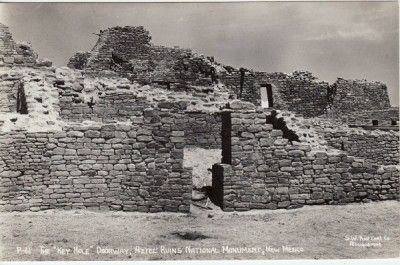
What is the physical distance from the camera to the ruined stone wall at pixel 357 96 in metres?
26.5

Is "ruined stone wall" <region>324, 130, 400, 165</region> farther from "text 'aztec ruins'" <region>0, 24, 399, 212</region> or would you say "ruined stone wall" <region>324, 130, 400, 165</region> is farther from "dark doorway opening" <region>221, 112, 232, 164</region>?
"dark doorway opening" <region>221, 112, 232, 164</region>

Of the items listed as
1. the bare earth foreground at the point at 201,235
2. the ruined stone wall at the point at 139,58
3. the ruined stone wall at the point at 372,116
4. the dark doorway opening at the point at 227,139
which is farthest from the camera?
the ruined stone wall at the point at 372,116

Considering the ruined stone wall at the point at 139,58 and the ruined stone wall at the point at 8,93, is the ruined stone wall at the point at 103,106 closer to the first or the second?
the ruined stone wall at the point at 8,93

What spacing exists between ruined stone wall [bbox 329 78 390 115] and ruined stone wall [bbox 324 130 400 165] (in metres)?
8.92

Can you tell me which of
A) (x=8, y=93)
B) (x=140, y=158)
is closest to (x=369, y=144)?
(x=140, y=158)

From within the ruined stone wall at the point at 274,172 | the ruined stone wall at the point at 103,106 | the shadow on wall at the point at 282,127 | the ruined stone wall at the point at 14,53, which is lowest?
the ruined stone wall at the point at 274,172

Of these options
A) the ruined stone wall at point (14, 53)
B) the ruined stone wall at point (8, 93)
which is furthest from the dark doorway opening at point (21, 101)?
the ruined stone wall at point (14, 53)

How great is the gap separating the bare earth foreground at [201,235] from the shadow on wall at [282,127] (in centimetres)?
207

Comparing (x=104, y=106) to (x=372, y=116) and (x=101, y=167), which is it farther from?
(x=372, y=116)

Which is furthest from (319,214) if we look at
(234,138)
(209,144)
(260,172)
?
(209,144)

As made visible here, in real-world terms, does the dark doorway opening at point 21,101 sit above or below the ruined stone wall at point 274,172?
above

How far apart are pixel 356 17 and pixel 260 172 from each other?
4361 mm

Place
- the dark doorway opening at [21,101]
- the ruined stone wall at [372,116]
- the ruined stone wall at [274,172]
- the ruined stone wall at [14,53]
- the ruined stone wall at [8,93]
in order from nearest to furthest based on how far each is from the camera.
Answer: the ruined stone wall at [274,172] < the dark doorway opening at [21,101] < the ruined stone wall at [8,93] < the ruined stone wall at [14,53] < the ruined stone wall at [372,116]

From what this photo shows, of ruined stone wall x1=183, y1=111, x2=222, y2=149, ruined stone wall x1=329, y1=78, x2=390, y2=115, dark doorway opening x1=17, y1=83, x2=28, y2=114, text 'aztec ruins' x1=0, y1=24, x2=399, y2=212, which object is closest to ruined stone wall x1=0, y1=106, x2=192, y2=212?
text 'aztec ruins' x1=0, y1=24, x2=399, y2=212
